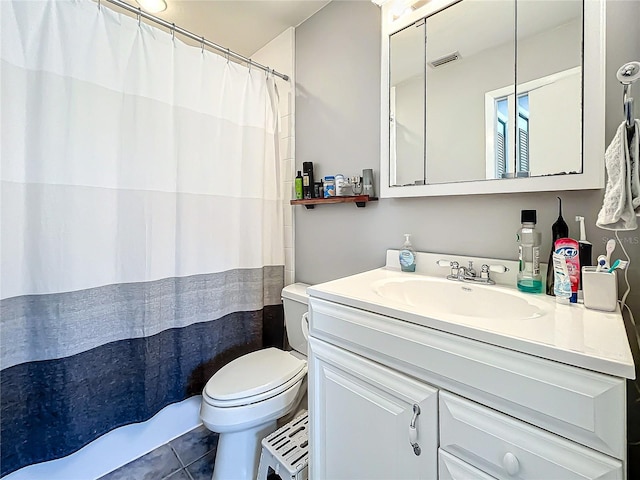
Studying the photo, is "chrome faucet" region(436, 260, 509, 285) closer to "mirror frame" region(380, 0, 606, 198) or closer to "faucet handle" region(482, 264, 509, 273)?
"faucet handle" region(482, 264, 509, 273)

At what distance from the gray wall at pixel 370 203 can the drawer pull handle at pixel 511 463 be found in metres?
0.60

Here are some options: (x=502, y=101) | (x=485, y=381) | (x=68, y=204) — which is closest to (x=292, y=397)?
(x=485, y=381)

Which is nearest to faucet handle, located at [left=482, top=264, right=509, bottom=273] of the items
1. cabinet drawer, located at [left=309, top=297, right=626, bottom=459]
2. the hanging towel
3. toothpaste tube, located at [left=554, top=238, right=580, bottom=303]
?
toothpaste tube, located at [left=554, top=238, right=580, bottom=303]

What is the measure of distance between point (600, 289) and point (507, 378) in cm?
39

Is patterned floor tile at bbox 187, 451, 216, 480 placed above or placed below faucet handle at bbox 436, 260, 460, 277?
below

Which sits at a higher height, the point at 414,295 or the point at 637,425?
the point at 414,295

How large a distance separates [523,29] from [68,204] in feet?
5.61

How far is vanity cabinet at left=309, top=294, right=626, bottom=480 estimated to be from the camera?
20.8 inches

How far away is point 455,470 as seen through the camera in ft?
2.26

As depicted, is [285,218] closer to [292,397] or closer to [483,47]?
[292,397]

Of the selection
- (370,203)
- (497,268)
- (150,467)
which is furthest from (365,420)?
(150,467)

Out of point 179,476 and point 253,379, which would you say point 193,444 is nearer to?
point 179,476

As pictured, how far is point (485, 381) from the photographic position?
2.08 feet

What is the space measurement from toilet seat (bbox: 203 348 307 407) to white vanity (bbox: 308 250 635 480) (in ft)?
0.90
